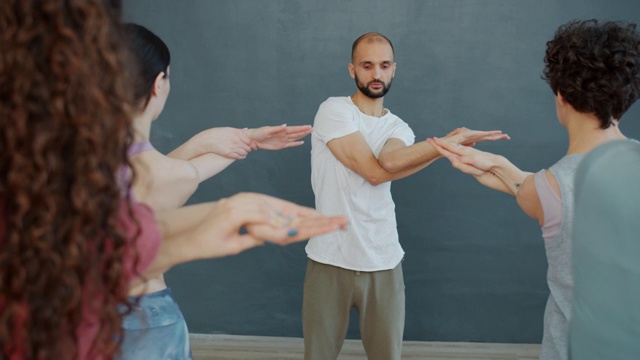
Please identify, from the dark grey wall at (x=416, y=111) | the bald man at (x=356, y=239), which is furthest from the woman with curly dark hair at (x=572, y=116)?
the dark grey wall at (x=416, y=111)

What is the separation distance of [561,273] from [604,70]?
49cm

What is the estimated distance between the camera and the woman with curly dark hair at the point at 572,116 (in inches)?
62.9

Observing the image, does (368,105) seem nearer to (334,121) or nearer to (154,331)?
(334,121)

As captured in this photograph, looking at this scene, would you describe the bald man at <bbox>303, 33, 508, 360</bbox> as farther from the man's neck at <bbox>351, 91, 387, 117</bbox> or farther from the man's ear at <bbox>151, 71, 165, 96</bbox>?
the man's ear at <bbox>151, 71, 165, 96</bbox>

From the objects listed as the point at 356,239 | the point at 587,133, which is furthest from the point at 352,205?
the point at 587,133

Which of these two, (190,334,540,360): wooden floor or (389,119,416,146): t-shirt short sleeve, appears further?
(190,334,540,360): wooden floor

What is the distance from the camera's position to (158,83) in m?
1.64

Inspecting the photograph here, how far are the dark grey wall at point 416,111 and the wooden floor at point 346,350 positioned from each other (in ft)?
0.16

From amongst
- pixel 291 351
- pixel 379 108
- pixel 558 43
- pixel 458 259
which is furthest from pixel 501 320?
pixel 558 43

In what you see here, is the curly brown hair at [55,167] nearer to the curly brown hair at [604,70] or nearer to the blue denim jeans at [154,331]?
the blue denim jeans at [154,331]

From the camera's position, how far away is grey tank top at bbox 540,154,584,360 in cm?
158

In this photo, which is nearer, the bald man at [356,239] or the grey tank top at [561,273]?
the grey tank top at [561,273]

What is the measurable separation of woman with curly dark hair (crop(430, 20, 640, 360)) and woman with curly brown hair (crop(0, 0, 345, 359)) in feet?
3.38

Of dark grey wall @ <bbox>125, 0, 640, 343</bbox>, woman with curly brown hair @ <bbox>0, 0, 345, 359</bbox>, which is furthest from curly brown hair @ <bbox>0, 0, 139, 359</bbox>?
dark grey wall @ <bbox>125, 0, 640, 343</bbox>
